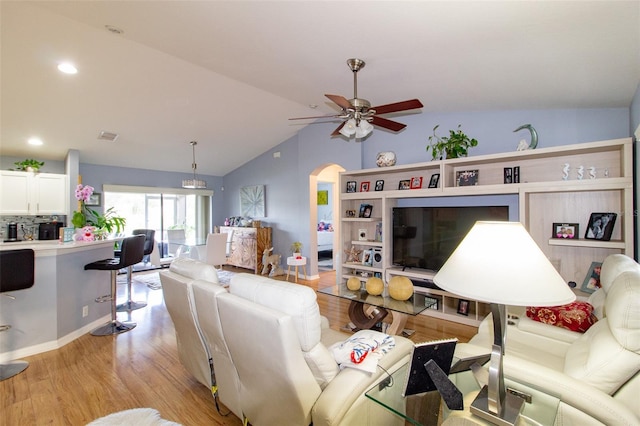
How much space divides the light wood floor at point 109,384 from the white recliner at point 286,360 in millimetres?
698

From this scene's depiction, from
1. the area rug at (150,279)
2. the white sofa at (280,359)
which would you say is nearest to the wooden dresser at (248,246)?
the area rug at (150,279)

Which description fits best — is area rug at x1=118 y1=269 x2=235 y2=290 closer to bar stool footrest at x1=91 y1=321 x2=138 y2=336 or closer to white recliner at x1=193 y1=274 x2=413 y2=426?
bar stool footrest at x1=91 y1=321 x2=138 y2=336

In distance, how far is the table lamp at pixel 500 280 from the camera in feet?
3.27

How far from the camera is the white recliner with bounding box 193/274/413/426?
133cm

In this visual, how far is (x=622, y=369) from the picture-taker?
125cm

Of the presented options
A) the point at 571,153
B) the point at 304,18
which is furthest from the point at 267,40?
the point at 571,153

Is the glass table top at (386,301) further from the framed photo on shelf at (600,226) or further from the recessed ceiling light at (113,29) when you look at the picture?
the recessed ceiling light at (113,29)

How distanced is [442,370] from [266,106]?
15.7ft

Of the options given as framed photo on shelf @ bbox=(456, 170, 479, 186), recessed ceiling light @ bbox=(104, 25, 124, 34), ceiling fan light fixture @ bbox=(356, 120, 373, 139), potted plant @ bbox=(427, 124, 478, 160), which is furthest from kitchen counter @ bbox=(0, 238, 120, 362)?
framed photo on shelf @ bbox=(456, 170, 479, 186)

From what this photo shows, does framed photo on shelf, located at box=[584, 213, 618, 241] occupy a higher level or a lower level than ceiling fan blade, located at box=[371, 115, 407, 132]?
lower

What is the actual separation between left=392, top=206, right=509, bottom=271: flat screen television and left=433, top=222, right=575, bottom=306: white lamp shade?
8.67 feet

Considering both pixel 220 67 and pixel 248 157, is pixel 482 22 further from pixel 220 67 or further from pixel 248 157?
pixel 248 157

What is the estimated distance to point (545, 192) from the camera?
312cm

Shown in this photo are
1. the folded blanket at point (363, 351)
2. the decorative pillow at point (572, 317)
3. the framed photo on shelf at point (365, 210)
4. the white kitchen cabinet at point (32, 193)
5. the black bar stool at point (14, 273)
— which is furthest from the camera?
the white kitchen cabinet at point (32, 193)
